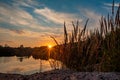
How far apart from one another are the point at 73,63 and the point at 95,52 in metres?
0.66

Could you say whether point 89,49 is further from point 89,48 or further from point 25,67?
point 25,67

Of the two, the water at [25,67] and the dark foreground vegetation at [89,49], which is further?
the water at [25,67]

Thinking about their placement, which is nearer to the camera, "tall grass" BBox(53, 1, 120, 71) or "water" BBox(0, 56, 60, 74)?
"tall grass" BBox(53, 1, 120, 71)

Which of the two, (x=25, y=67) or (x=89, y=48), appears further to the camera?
(x=25, y=67)

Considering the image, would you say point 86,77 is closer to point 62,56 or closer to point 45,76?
point 45,76

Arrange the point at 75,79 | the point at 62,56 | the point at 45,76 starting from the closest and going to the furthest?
1. the point at 75,79
2. the point at 45,76
3. the point at 62,56

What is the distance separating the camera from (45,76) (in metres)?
4.73

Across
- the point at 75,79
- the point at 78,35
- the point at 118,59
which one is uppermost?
the point at 78,35

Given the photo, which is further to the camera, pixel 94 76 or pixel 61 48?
pixel 61 48

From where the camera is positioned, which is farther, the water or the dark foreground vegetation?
the water

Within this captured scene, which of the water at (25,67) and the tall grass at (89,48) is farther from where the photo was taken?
the water at (25,67)

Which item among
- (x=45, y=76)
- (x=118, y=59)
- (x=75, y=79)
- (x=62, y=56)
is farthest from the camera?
(x=62, y=56)

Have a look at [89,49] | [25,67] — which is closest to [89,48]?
[89,49]

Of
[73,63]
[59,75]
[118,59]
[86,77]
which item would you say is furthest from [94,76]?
[73,63]
